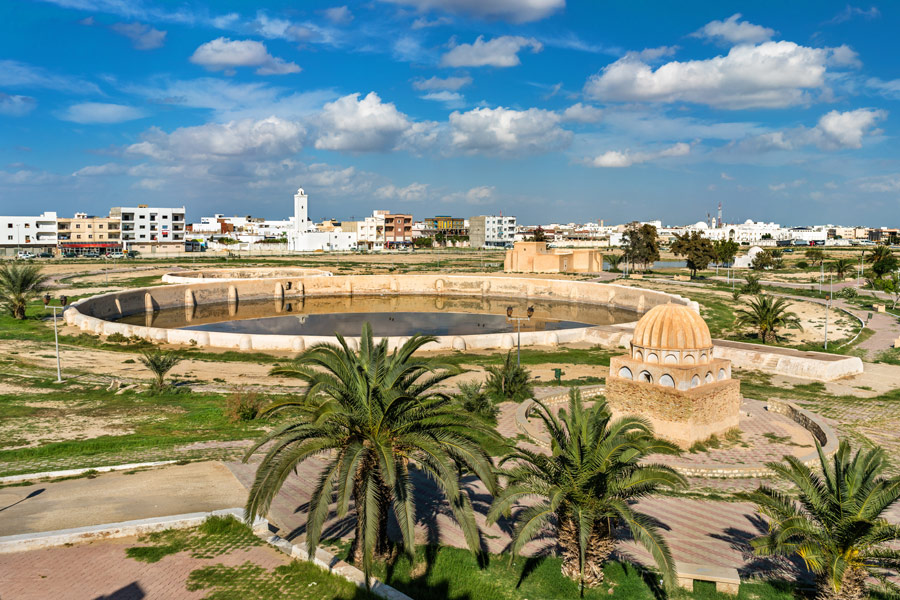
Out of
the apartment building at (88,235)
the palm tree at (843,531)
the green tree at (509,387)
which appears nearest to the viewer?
the palm tree at (843,531)

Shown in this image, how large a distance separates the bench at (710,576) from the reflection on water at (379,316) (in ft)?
93.1

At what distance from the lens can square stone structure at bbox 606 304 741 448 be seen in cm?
1468

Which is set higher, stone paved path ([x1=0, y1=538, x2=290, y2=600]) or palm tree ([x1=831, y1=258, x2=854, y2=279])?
palm tree ([x1=831, y1=258, x2=854, y2=279])

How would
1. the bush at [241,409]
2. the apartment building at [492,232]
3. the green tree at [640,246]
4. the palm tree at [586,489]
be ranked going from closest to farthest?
the palm tree at [586,489]
the bush at [241,409]
the green tree at [640,246]
the apartment building at [492,232]

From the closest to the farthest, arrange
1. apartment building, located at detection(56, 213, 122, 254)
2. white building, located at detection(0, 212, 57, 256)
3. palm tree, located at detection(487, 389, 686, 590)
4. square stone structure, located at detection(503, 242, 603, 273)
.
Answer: palm tree, located at detection(487, 389, 686, 590), square stone structure, located at detection(503, 242, 603, 273), white building, located at detection(0, 212, 57, 256), apartment building, located at detection(56, 213, 122, 254)

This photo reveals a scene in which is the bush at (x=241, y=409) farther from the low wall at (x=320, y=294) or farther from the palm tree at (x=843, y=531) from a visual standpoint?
the palm tree at (x=843, y=531)

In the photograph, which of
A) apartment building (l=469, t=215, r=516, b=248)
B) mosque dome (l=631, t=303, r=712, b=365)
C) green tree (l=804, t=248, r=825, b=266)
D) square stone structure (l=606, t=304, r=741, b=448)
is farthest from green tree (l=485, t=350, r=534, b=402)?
apartment building (l=469, t=215, r=516, b=248)

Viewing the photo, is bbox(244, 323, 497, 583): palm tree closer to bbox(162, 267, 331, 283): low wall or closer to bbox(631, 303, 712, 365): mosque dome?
bbox(631, 303, 712, 365): mosque dome

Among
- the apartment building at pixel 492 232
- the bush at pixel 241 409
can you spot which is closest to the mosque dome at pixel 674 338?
the bush at pixel 241 409

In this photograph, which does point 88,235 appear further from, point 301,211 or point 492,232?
point 492,232

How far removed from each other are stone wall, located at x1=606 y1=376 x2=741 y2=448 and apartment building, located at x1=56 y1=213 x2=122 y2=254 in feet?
322

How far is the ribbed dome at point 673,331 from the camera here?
49.9ft

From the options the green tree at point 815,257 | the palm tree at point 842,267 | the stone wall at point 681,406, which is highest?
the green tree at point 815,257

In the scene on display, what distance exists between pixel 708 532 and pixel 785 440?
20.0 ft
